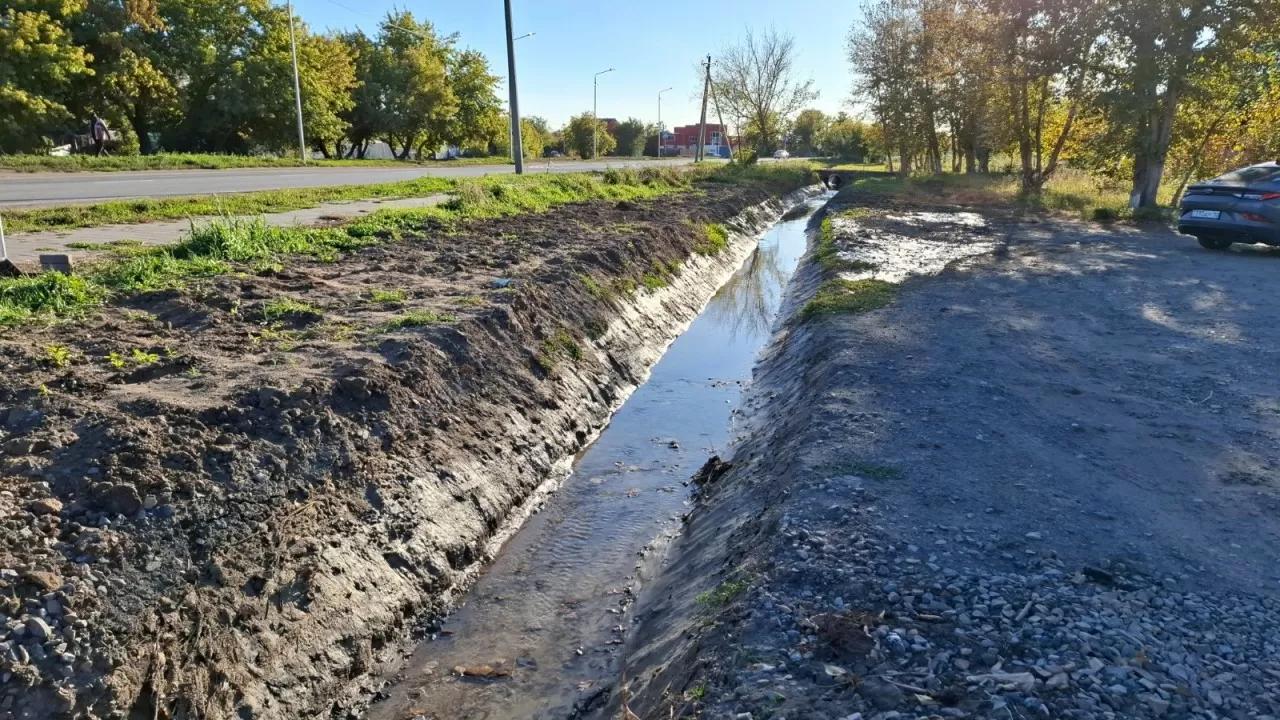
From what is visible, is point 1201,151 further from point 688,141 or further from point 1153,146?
point 688,141

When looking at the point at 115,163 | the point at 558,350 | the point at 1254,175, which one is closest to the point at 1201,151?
the point at 1254,175

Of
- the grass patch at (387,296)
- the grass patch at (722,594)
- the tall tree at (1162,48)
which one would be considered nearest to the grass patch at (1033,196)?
the tall tree at (1162,48)

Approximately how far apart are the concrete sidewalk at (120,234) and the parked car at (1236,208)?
16825 millimetres

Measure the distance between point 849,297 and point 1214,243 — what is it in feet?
32.7

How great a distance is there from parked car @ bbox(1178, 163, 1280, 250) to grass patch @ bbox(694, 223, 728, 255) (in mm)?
10001

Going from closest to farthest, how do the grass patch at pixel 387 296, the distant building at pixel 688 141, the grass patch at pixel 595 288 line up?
the grass patch at pixel 387 296, the grass patch at pixel 595 288, the distant building at pixel 688 141

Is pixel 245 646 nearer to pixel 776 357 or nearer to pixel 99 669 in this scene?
pixel 99 669

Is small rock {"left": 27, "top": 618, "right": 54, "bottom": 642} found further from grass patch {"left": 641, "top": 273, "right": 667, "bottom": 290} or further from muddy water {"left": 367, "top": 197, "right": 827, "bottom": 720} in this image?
grass patch {"left": 641, "top": 273, "right": 667, "bottom": 290}

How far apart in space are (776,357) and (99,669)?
899 cm

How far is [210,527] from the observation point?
4383 mm

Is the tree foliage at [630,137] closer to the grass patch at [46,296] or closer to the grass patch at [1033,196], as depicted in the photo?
the grass patch at [1033,196]

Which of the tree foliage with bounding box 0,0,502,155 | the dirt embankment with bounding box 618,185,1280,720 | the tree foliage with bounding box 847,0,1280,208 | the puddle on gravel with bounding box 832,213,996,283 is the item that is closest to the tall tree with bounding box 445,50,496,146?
the tree foliage with bounding box 0,0,502,155

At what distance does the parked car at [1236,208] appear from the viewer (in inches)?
583

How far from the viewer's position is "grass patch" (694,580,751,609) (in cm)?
441
